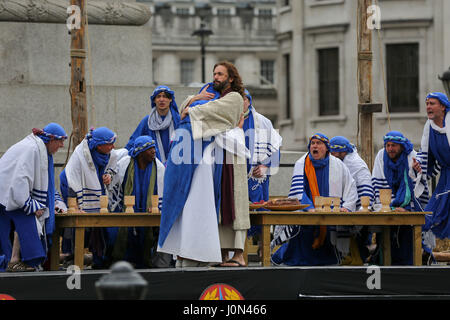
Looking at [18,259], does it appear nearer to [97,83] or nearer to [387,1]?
[97,83]

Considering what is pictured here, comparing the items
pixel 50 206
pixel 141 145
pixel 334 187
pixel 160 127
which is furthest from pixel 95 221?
pixel 334 187

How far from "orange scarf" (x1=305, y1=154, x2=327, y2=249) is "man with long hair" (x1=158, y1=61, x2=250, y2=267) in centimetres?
158

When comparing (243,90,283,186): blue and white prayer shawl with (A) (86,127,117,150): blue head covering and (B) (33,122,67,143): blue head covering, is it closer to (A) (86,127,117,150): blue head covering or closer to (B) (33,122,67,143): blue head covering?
(A) (86,127,117,150): blue head covering

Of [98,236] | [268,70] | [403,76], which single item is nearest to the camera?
[98,236]

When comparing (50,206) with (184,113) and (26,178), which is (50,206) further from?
(184,113)

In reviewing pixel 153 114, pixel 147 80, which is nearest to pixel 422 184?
pixel 153 114

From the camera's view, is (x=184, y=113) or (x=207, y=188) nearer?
(x=207, y=188)

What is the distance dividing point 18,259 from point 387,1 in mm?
30986

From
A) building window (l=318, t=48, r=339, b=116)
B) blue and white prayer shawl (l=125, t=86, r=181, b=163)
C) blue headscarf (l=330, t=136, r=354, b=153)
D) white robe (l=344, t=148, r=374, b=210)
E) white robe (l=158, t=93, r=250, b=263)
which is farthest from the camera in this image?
building window (l=318, t=48, r=339, b=116)

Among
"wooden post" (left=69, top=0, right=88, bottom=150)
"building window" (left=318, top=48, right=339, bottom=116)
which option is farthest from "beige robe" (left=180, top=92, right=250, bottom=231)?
"building window" (left=318, top=48, right=339, bottom=116)

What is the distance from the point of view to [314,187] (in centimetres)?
1111

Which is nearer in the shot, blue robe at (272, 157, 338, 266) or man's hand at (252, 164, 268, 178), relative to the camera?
man's hand at (252, 164, 268, 178)

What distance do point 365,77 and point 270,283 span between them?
4897mm

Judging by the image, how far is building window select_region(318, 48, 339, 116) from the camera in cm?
4000
